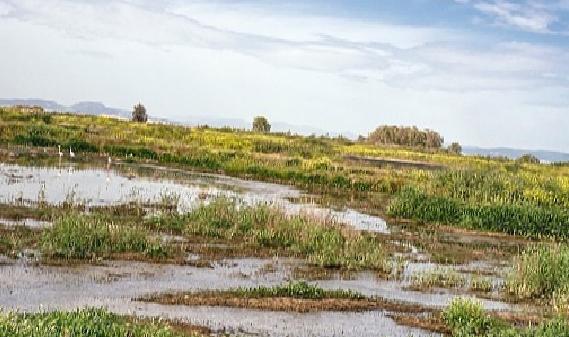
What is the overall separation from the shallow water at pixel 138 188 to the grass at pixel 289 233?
2.21m

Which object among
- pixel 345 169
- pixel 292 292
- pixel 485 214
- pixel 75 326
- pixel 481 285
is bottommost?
pixel 481 285

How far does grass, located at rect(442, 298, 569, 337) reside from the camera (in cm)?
1402

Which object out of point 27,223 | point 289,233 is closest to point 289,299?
point 289,233

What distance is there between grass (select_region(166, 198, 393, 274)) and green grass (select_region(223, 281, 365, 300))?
3869 millimetres

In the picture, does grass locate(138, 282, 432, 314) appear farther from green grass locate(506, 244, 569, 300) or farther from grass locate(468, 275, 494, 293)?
green grass locate(506, 244, 569, 300)

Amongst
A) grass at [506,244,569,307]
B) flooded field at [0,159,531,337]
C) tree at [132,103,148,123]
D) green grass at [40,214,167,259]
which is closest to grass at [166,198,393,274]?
flooded field at [0,159,531,337]

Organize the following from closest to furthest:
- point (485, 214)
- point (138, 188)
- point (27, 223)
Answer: point (27, 223), point (485, 214), point (138, 188)

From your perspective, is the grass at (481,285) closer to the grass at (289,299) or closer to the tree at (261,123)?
the grass at (289,299)

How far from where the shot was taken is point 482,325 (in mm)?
15609

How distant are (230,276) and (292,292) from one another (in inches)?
105

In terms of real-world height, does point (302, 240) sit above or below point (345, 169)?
below

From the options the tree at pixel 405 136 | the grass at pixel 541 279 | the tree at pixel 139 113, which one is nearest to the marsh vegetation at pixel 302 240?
the grass at pixel 541 279

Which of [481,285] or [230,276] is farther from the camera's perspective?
[481,285]

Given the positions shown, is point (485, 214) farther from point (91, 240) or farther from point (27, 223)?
point (27, 223)
